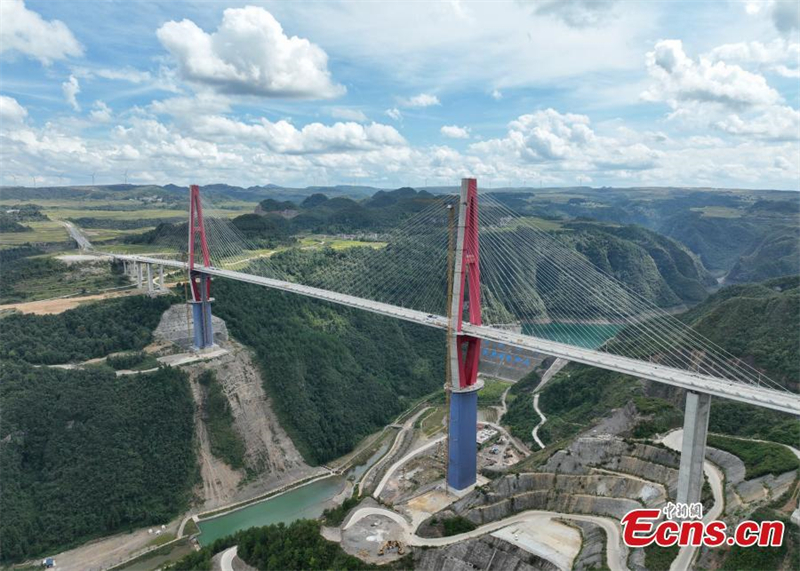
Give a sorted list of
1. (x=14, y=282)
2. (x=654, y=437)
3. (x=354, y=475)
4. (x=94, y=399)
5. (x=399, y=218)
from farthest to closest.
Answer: (x=399, y=218) < (x=14, y=282) < (x=354, y=475) < (x=94, y=399) < (x=654, y=437)

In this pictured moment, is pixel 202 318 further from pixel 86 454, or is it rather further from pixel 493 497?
pixel 493 497

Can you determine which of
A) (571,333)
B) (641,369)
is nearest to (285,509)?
(641,369)

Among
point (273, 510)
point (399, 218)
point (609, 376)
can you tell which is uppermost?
point (399, 218)

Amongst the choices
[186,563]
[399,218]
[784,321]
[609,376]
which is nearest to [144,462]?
[186,563]

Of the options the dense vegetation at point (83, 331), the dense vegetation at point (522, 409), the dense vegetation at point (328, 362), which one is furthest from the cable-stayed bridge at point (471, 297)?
the dense vegetation at point (522, 409)

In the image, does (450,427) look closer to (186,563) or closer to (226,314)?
(186,563)

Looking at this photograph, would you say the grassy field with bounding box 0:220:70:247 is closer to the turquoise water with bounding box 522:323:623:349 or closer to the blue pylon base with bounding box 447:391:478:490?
the turquoise water with bounding box 522:323:623:349
